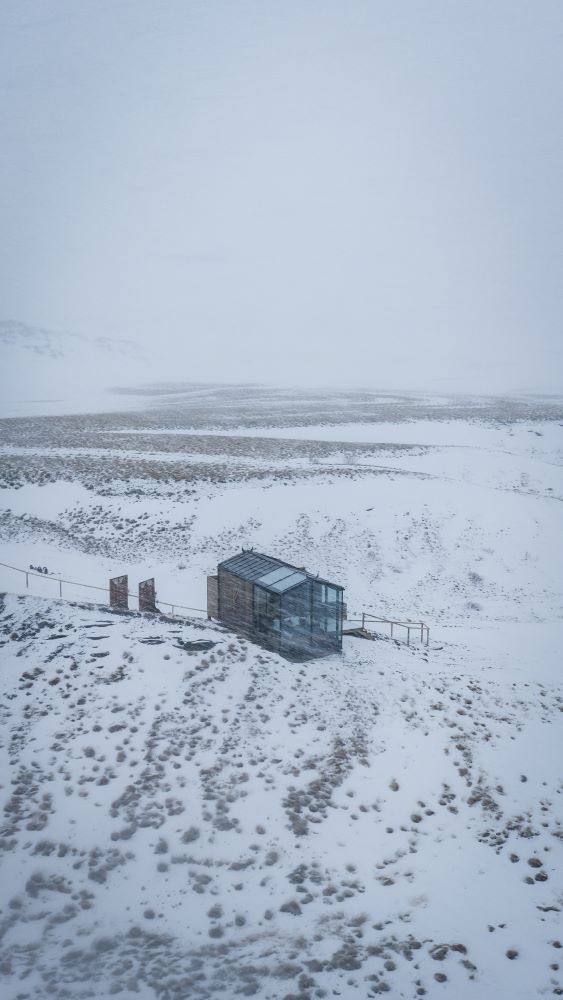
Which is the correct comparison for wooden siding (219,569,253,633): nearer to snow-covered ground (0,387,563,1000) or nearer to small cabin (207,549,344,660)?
small cabin (207,549,344,660)

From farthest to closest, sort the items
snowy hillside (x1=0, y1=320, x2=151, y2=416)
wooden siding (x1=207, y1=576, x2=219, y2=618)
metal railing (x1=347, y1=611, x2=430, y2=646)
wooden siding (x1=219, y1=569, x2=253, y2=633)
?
snowy hillside (x1=0, y1=320, x2=151, y2=416) < metal railing (x1=347, y1=611, x2=430, y2=646) < wooden siding (x1=207, y1=576, x2=219, y2=618) < wooden siding (x1=219, y1=569, x2=253, y2=633)

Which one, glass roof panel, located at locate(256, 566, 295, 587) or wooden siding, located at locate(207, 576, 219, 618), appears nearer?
glass roof panel, located at locate(256, 566, 295, 587)

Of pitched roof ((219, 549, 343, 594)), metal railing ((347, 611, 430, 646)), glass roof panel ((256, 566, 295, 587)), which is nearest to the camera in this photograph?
pitched roof ((219, 549, 343, 594))

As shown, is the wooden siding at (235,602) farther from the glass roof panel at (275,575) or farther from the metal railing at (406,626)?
the metal railing at (406,626)

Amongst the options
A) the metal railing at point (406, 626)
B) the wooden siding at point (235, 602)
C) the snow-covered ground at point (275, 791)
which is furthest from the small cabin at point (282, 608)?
the metal railing at point (406, 626)

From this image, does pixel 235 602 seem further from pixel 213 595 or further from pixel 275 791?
pixel 275 791

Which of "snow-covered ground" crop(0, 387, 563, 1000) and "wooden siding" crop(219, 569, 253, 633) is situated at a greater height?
"wooden siding" crop(219, 569, 253, 633)

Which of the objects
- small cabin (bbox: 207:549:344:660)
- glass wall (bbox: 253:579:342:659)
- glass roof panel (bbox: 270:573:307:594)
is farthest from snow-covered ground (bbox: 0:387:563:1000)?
glass roof panel (bbox: 270:573:307:594)

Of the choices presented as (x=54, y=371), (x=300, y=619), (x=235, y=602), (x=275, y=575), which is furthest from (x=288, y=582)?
(x=54, y=371)
